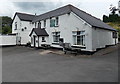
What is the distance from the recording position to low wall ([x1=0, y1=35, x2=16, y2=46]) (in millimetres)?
24803

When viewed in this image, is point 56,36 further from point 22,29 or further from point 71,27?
point 22,29

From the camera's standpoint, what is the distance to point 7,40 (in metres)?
25.6

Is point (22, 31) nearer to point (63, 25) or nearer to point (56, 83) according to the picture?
point (63, 25)

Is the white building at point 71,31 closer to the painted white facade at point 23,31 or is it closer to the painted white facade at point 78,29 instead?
the painted white facade at point 78,29

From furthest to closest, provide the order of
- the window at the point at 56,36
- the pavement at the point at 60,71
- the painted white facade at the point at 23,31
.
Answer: the painted white facade at the point at 23,31
the window at the point at 56,36
the pavement at the point at 60,71

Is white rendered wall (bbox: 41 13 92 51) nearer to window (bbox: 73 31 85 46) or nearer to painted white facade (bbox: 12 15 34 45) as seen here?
window (bbox: 73 31 85 46)

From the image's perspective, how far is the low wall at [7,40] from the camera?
81.4 feet

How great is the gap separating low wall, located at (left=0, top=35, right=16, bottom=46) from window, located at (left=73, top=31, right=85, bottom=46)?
1747 cm

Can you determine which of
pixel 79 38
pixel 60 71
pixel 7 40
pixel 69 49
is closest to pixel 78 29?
pixel 79 38

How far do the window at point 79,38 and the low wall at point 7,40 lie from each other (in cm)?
1747

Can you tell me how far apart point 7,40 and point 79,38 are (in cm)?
1848

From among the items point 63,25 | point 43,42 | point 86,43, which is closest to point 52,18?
point 63,25

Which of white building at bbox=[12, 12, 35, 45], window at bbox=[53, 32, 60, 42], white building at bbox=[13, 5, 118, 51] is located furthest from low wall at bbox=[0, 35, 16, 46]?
window at bbox=[53, 32, 60, 42]

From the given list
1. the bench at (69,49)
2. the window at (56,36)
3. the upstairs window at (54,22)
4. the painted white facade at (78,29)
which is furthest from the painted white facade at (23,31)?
the bench at (69,49)
